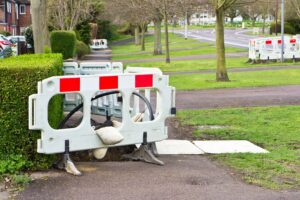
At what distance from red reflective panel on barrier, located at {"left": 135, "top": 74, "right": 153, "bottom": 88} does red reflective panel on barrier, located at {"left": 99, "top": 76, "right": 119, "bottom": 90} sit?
0.30 metres

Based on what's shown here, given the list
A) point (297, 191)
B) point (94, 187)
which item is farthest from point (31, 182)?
point (297, 191)

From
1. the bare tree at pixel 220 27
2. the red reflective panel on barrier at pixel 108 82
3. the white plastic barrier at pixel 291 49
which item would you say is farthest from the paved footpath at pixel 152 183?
the white plastic barrier at pixel 291 49

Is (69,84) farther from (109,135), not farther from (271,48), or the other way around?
(271,48)

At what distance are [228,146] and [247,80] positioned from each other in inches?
542

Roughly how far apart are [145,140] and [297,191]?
2197 millimetres

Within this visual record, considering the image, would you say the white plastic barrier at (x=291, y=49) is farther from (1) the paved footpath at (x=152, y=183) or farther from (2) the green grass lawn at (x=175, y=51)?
(1) the paved footpath at (x=152, y=183)

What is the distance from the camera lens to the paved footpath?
599cm

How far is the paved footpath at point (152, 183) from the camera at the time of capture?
5988mm

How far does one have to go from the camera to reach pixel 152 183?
648cm

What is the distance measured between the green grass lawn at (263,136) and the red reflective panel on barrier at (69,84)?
2.29 metres

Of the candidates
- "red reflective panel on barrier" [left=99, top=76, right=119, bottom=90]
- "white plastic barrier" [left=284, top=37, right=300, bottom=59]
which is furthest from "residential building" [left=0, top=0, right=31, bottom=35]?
"red reflective panel on barrier" [left=99, top=76, right=119, bottom=90]

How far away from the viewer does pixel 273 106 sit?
14133 mm

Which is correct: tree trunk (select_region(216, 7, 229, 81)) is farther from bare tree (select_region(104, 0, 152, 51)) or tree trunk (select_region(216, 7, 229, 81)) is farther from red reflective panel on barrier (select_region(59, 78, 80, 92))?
bare tree (select_region(104, 0, 152, 51))

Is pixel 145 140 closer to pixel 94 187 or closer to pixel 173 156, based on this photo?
pixel 173 156
